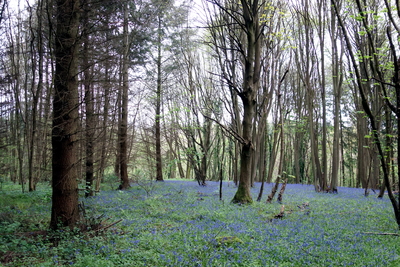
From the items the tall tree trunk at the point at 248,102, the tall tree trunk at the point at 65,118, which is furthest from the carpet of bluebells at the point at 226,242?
the tall tree trunk at the point at 248,102

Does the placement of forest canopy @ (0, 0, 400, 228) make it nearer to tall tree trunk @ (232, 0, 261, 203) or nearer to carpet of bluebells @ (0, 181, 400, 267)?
tall tree trunk @ (232, 0, 261, 203)

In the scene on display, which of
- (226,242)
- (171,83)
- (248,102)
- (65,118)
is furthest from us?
(171,83)

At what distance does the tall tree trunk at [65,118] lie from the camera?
5309 mm

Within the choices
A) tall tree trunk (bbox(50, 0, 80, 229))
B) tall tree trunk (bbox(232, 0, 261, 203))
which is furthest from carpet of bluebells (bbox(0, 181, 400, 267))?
tall tree trunk (bbox(232, 0, 261, 203))

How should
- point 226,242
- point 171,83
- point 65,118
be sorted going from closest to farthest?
point 226,242, point 65,118, point 171,83

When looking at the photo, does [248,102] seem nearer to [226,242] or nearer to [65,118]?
[226,242]

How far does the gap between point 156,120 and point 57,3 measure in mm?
12486

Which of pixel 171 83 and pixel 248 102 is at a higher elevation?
pixel 171 83

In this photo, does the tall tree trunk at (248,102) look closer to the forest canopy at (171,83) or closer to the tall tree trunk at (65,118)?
the forest canopy at (171,83)

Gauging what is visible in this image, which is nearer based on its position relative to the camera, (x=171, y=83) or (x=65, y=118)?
(x=65, y=118)

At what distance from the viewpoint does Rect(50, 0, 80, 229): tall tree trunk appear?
17.4 ft

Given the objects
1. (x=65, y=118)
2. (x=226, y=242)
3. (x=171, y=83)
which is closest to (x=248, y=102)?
(x=226, y=242)

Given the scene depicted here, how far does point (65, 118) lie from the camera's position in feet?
18.0

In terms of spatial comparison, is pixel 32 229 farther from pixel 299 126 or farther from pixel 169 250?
pixel 299 126
